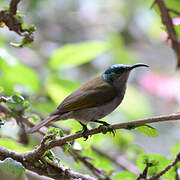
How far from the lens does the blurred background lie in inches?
150

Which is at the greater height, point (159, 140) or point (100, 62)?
point (100, 62)

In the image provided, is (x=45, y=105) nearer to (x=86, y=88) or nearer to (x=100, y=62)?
(x=86, y=88)

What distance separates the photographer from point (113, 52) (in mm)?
5824

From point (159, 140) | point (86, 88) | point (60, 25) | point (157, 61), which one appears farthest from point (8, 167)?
point (157, 61)

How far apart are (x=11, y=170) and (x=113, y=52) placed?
454 cm

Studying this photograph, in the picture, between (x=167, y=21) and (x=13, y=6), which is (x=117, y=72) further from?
(x=13, y=6)

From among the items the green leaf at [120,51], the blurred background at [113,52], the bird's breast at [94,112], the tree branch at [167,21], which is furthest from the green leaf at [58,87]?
the green leaf at [120,51]

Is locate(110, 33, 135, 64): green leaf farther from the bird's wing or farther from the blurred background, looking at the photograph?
the bird's wing

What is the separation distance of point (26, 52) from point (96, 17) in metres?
1.68

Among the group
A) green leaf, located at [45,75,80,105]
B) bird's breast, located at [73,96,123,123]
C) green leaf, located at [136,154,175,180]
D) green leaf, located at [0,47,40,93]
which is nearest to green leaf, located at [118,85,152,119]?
green leaf, located at [45,75,80,105]

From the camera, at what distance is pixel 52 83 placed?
10.0ft

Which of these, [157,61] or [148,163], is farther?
[157,61]

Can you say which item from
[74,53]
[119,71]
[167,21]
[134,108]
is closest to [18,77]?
[74,53]

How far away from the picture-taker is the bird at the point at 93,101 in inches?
97.4
